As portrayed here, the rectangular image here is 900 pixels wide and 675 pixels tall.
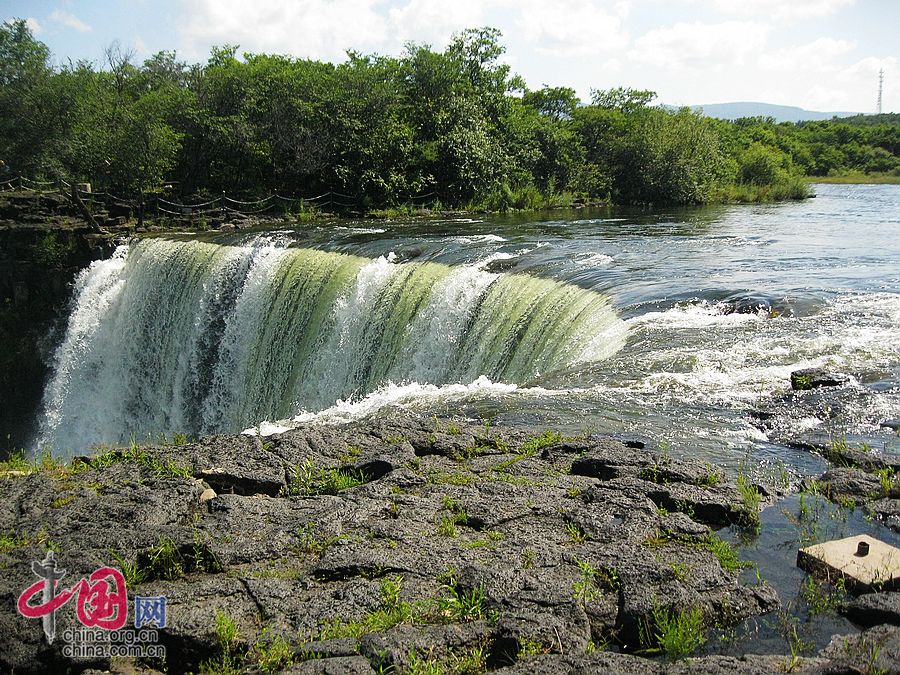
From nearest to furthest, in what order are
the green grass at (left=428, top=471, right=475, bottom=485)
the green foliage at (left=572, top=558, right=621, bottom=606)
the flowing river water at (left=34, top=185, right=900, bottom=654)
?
the green foliage at (left=572, top=558, right=621, bottom=606), the green grass at (left=428, top=471, right=475, bottom=485), the flowing river water at (left=34, top=185, right=900, bottom=654)

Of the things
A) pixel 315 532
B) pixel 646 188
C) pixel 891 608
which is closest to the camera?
pixel 891 608

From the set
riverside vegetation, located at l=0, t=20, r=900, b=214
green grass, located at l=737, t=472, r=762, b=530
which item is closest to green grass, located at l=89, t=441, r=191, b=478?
green grass, located at l=737, t=472, r=762, b=530

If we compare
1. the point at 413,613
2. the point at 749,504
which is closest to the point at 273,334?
the point at 749,504

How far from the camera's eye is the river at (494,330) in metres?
8.66

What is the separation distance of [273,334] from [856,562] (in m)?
12.6

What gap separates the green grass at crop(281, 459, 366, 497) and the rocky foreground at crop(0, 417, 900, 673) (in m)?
0.02

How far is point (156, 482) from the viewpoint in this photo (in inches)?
251

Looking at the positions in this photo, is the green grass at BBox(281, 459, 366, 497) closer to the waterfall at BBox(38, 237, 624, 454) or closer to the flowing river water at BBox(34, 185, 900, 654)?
the flowing river water at BBox(34, 185, 900, 654)

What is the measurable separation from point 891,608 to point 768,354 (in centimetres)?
582

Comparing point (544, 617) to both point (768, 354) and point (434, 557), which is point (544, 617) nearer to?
point (434, 557)

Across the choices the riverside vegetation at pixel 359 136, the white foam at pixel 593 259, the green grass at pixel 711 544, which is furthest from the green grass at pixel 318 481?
the riverside vegetation at pixel 359 136

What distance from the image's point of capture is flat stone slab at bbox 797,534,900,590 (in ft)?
15.2

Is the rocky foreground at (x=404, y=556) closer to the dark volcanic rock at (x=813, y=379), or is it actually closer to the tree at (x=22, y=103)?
the dark volcanic rock at (x=813, y=379)

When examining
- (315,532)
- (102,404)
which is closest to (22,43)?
(102,404)
